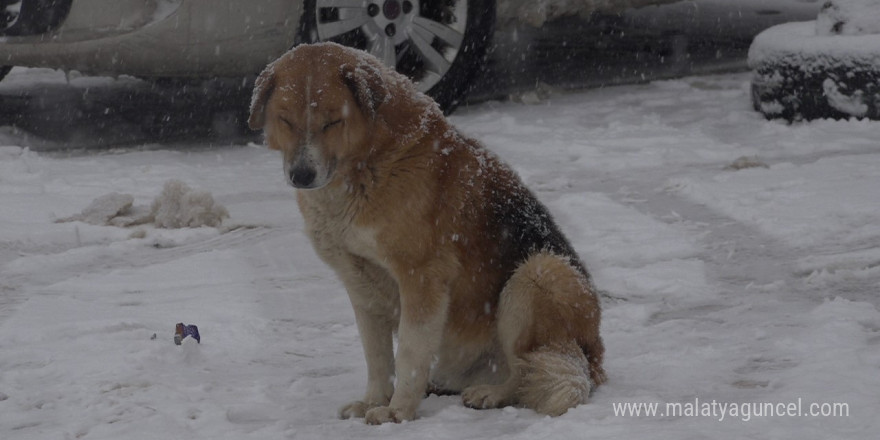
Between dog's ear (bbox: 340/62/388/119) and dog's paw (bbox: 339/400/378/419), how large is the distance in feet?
3.44

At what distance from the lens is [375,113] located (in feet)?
12.1

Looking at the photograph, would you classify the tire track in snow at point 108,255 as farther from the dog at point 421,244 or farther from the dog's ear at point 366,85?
the dog's ear at point 366,85

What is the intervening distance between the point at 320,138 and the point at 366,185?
234 mm

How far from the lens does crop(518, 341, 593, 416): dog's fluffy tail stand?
3633 mm

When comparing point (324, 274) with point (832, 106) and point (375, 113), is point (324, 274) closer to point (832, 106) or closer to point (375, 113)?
point (375, 113)

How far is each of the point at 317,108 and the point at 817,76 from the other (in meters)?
5.43

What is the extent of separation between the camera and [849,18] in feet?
27.0

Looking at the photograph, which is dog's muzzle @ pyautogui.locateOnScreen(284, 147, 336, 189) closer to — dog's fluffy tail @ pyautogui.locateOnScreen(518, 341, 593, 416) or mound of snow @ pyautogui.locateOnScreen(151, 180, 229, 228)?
dog's fluffy tail @ pyautogui.locateOnScreen(518, 341, 593, 416)

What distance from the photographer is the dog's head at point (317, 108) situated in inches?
139

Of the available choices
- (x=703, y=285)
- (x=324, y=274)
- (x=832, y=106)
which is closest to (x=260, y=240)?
(x=324, y=274)

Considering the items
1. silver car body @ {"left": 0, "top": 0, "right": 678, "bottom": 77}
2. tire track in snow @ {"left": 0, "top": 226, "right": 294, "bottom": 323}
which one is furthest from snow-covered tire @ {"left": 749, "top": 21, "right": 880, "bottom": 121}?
tire track in snow @ {"left": 0, "top": 226, "right": 294, "bottom": 323}

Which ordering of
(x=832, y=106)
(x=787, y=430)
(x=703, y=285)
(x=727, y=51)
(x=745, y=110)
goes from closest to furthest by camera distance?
(x=787, y=430) → (x=703, y=285) → (x=832, y=106) → (x=745, y=110) → (x=727, y=51)

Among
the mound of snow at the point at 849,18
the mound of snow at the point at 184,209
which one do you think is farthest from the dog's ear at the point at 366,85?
the mound of snow at the point at 849,18

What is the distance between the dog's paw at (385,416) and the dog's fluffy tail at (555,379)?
1.35 feet
